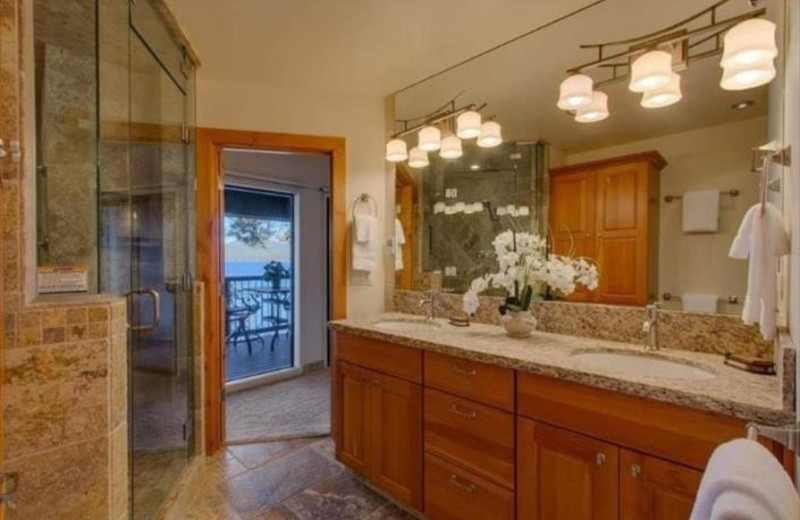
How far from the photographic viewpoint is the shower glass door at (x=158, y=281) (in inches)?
77.5

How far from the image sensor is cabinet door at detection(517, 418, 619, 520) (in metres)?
1.29

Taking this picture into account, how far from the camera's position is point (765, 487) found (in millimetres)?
577

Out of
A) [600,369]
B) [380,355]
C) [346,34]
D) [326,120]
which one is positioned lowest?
[380,355]

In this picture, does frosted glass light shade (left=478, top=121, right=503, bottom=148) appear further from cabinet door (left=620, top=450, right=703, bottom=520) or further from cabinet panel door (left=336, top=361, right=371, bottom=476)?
cabinet door (left=620, top=450, right=703, bottom=520)

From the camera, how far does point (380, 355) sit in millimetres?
2072

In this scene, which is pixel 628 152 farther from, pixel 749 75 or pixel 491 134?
pixel 491 134

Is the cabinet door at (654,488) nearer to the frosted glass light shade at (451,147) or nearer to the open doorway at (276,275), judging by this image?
the frosted glass light shade at (451,147)

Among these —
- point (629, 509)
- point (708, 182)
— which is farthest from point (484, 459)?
point (708, 182)

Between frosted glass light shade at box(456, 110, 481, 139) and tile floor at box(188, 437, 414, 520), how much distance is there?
80.4 inches

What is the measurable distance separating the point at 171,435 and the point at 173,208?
4.23 feet

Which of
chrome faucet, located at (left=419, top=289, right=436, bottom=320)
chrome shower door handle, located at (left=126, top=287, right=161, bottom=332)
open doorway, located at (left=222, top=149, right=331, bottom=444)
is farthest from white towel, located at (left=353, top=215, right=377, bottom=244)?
open doorway, located at (left=222, top=149, right=331, bottom=444)

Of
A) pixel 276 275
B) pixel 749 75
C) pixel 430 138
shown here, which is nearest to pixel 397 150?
pixel 430 138

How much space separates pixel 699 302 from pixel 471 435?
105 centimetres

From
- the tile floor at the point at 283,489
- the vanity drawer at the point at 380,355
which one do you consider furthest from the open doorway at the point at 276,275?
the vanity drawer at the point at 380,355
